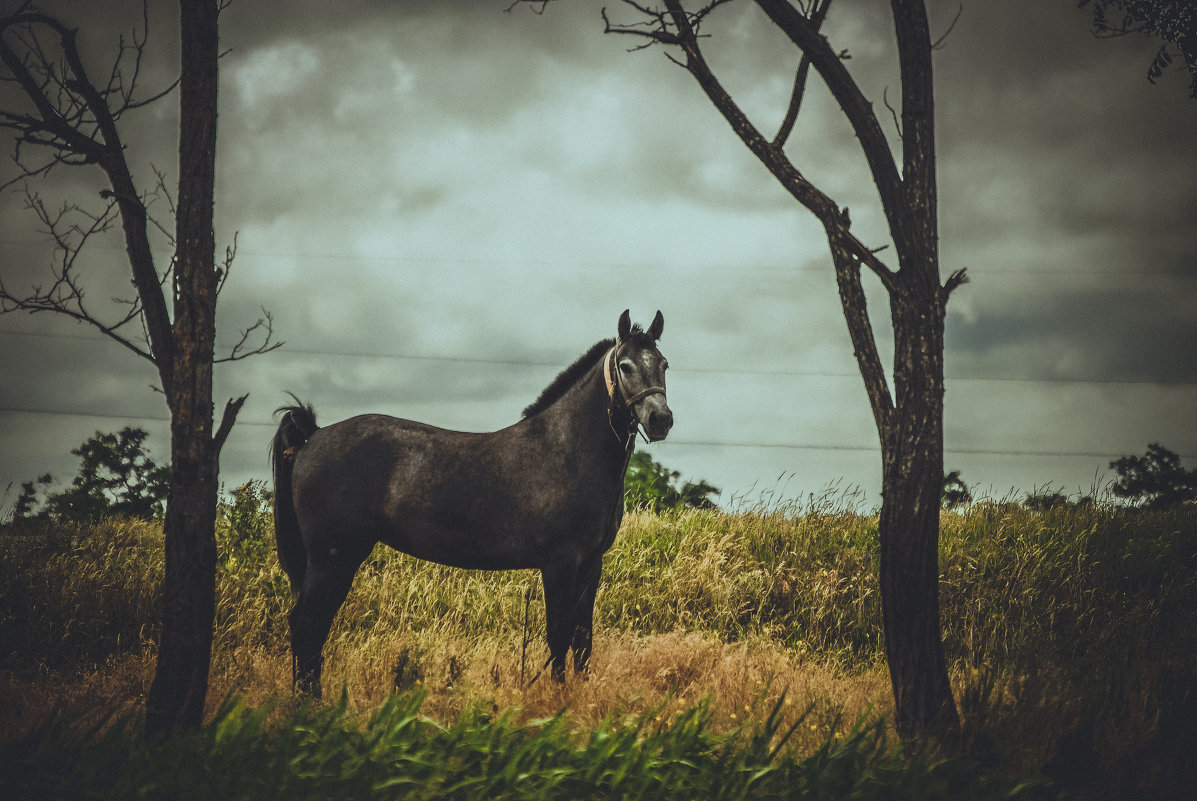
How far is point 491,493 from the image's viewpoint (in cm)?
622

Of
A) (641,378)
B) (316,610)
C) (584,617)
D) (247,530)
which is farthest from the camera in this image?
(247,530)

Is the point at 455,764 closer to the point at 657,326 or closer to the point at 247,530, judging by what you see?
the point at 657,326

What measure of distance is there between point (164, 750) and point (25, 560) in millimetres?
6272

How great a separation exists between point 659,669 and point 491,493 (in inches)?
80.5

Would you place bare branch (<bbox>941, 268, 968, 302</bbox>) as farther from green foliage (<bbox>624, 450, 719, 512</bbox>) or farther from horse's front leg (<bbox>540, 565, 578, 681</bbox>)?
green foliage (<bbox>624, 450, 719, 512</bbox>)

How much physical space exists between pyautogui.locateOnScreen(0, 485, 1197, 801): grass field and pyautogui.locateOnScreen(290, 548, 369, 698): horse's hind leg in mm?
201

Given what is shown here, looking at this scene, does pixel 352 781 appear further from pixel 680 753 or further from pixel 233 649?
pixel 233 649

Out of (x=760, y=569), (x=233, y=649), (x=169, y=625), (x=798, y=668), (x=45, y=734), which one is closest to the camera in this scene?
(x=45, y=734)

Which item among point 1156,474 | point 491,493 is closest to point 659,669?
point 491,493

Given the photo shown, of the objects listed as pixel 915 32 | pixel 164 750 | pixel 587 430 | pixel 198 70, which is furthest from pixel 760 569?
pixel 198 70

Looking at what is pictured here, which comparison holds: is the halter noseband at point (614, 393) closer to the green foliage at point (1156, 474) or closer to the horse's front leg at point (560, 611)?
the horse's front leg at point (560, 611)

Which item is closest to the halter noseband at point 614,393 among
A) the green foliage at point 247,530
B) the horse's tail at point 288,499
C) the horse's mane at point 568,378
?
the horse's mane at point 568,378

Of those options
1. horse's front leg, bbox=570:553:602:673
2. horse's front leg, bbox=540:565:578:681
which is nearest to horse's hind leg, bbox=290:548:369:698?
horse's front leg, bbox=540:565:578:681

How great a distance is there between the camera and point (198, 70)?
207 inches
